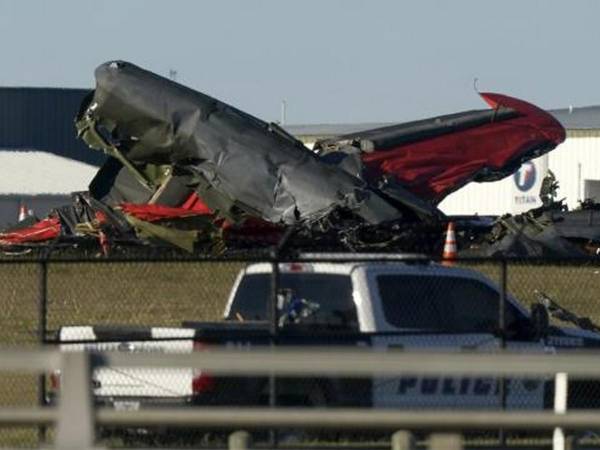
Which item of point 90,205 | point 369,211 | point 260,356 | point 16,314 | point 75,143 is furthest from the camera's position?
point 75,143

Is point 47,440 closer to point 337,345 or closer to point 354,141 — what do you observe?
point 337,345

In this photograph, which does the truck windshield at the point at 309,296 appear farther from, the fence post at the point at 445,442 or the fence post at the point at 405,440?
the fence post at the point at 445,442

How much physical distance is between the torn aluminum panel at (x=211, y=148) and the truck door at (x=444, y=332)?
45.6 ft

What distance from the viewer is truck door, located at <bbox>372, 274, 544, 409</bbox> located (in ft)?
45.5

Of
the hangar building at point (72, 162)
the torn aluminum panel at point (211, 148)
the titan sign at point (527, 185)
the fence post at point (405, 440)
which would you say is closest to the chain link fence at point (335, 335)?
the fence post at point (405, 440)

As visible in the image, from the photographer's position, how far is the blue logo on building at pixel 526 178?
180 feet

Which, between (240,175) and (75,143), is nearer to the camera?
(240,175)

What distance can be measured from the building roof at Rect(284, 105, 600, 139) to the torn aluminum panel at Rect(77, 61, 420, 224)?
27838 millimetres

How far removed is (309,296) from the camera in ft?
48.1

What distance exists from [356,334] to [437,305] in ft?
3.09

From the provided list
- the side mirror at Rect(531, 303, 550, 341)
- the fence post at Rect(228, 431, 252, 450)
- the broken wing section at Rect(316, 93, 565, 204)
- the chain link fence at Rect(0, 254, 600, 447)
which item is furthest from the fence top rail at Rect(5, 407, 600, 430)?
the broken wing section at Rect(316, 93, 565, 204)

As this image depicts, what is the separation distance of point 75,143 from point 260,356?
72.2 m

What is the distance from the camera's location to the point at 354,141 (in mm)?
31719

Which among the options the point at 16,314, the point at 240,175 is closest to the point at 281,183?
the point at 240,175
